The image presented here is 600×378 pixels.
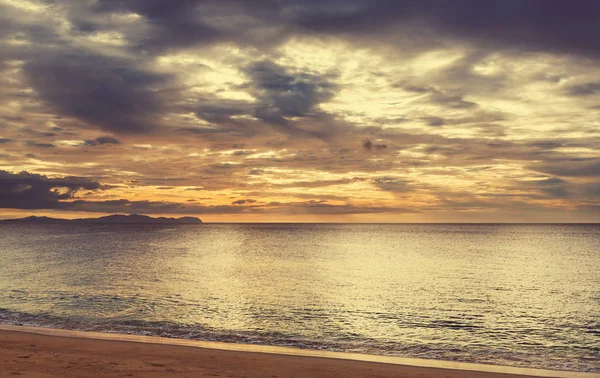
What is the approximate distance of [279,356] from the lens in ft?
72.5

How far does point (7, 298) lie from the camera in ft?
138

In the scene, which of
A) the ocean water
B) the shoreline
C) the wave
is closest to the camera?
the shoreline

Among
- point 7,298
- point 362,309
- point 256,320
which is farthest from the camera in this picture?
point 7,298

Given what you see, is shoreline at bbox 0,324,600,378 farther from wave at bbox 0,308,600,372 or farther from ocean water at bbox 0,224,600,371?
ocean water at bbox 0,224,600,371

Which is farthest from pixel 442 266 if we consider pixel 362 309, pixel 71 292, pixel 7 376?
pixel 7 376

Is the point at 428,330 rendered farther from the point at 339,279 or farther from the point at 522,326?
the point at 339,279

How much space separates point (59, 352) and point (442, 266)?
222 ft

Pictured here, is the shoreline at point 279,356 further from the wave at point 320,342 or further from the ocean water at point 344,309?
the ocean water at point 344,309

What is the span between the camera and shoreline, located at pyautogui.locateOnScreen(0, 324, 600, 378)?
19.8m

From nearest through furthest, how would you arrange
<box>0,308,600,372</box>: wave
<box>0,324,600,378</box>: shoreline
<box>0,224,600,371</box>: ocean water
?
<box>0,324,600,378</box>: shoreline
<box>0,308,600,372</box>: wave
<box>0,224,600,371</box>: ocean water

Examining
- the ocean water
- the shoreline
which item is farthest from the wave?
the shoreline

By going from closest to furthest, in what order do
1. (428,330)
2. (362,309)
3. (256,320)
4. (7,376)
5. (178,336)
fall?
1. (7,376)
2. (178,336)
3. (428,330)
4. (256,320)
5. (362,309)

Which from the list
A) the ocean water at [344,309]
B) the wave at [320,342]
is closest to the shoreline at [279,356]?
the wave at [320,342]

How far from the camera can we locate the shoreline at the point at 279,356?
19.8 meters
